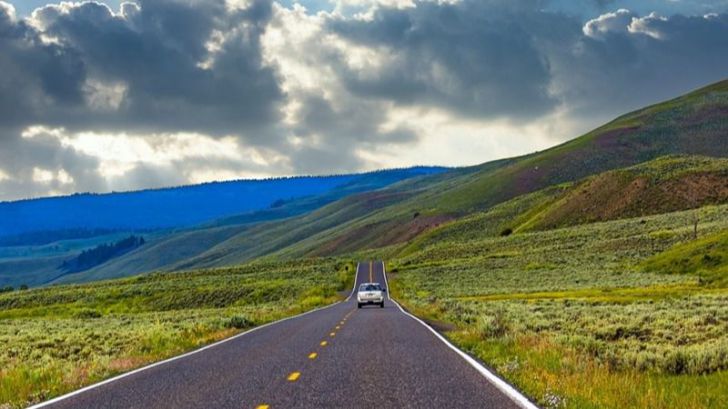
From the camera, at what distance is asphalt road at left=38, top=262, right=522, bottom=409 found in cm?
1048

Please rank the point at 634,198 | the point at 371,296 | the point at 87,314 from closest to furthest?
the point at 371,296 → the point at 87,314 → the point at 634,198

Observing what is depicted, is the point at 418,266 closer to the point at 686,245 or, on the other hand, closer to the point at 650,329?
A: the point at 686,245

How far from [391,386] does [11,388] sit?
7.18 meters

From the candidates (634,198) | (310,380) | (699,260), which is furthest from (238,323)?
(634,198)

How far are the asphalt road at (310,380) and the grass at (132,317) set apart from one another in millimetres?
1535

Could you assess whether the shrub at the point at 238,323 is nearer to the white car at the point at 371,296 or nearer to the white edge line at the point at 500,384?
the white edge line at the point at 500,384

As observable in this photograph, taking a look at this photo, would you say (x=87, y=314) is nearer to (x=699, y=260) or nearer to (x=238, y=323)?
(x=238, y=323)

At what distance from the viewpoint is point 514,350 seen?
16219 mm

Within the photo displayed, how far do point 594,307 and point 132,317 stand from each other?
3561 cm

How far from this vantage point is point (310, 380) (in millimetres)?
12641

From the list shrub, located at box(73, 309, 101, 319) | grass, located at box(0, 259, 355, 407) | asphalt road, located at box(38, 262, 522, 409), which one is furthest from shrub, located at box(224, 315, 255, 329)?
shrub, located at box(73, 309, 101, 319)

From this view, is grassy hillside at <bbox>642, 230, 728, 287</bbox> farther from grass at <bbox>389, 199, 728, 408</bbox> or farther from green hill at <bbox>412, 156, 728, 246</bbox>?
green hill at <bbox>412, 156, 728, 246</bbox>

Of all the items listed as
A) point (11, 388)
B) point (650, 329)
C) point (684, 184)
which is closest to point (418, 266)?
Result: point (684, 184)

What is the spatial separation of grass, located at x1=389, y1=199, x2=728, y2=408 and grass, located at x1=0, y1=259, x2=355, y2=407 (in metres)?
8.57
